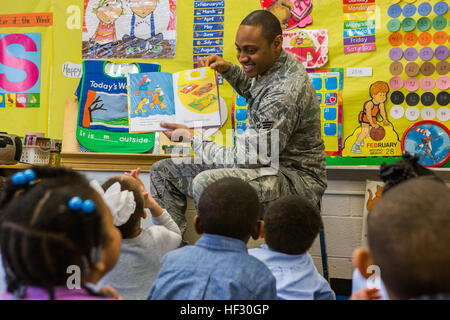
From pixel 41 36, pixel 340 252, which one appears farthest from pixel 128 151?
pixel 340 252

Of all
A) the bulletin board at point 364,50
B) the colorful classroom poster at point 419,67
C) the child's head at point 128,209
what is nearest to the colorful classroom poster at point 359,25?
the bulletin board at point 364,50

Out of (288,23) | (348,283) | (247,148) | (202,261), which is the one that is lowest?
(348,283)

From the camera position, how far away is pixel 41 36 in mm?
3576

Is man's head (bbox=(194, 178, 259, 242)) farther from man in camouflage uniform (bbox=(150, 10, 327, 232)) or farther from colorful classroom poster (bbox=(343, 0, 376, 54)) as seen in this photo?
colorful classroom poster (bbox=(343, 0, 376, 54))

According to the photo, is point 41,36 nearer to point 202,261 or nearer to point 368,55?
point 368,55

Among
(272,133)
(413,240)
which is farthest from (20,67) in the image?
(413,240)

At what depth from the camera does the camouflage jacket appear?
214 centimetres

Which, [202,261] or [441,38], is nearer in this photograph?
[202,261]

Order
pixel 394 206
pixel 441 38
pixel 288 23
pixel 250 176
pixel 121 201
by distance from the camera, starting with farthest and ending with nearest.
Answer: pixel 288 23 < pixel 441 38 < pixel 250 176 < pixel 121 201 < pixel 394 206

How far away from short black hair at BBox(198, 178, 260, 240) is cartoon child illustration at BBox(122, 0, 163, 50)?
228 centimetres

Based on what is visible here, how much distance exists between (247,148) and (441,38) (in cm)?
157

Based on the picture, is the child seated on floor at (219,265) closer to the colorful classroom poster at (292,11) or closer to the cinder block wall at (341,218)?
the cinder block wall at (341,218)

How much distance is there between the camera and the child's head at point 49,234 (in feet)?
2.80

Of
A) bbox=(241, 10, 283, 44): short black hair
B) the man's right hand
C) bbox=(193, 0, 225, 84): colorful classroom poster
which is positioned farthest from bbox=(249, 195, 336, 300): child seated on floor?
bbox=(193, 0, 225, 84): colorful classroom poster
